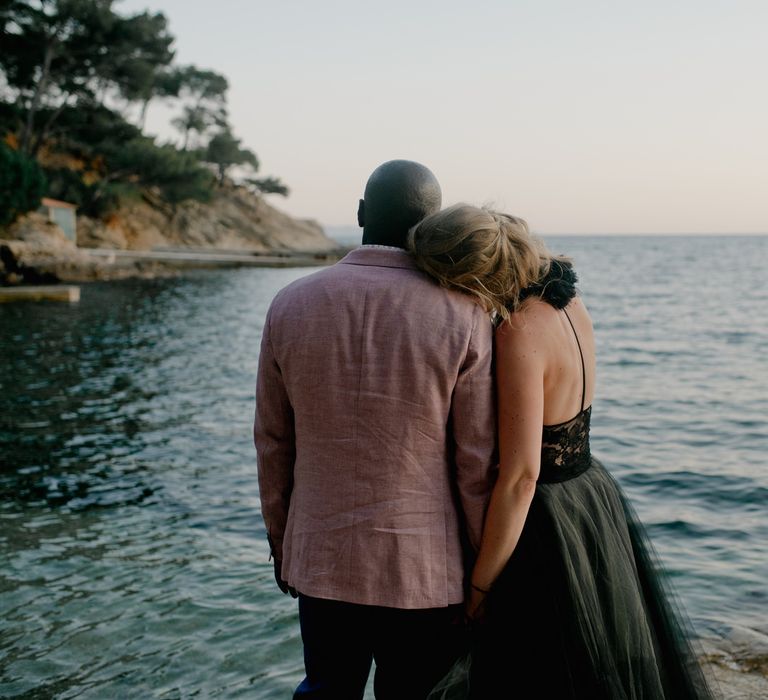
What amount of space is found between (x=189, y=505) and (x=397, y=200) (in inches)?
212

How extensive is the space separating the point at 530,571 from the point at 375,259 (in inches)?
37.6

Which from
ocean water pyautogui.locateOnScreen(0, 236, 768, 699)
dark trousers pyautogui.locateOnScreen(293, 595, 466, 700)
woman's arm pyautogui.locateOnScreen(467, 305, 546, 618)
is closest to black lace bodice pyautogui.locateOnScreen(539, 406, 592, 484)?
woman's arm pyautogui.locateOnScreen(467, 305, 546, 618)

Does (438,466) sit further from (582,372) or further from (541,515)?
(582,372)

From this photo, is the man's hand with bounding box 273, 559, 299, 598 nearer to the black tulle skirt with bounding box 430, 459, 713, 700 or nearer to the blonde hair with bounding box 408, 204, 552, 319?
the black tulle skirt with bounding box 430, 459, 713, 700

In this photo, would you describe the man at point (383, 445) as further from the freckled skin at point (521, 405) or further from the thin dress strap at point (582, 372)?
the thin dress strap at point (582, 372)

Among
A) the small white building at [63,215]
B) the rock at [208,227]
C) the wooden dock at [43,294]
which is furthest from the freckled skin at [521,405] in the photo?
the rock at [208,227]

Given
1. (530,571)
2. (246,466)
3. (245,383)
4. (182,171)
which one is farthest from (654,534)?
(182,171)

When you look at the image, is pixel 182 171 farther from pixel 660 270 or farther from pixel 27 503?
pixel 27 503

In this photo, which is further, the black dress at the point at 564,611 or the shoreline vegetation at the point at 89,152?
the shoreline vegetation at the point at 89,152

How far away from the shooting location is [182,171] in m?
42.1

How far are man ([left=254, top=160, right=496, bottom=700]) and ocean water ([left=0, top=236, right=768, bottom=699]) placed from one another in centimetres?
213

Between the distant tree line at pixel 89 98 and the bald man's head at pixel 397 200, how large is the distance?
123 ft

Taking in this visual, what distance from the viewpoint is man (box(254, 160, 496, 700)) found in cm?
202

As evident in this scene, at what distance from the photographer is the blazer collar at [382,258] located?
2.10 metres
